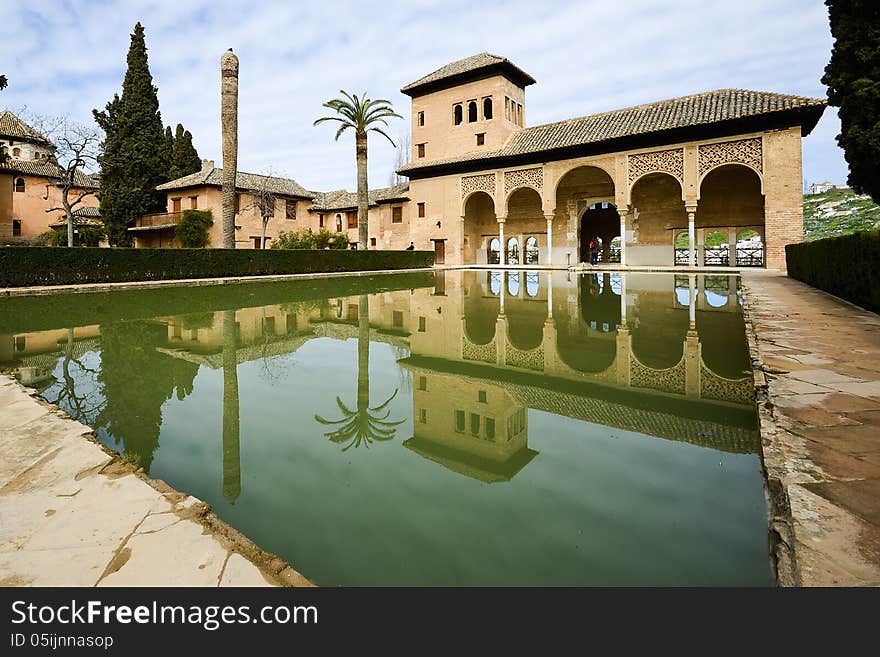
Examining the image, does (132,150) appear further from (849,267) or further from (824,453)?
(824,453)

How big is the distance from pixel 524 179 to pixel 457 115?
690 centimetres

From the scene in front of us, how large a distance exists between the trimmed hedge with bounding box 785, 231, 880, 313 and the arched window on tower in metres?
22.4

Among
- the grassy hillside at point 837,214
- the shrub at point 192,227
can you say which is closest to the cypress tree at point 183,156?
the shrub at point 192,227

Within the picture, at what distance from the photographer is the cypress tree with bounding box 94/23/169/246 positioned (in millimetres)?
30250

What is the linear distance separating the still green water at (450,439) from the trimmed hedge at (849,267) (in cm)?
202

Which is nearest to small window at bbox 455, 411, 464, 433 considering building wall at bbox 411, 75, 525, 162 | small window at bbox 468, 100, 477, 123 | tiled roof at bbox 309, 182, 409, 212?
building wall at bbox 411, 75, 525, 162

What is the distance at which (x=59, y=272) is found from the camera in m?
15.0

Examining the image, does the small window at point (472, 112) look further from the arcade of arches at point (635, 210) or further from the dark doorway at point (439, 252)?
the dark doorway at point (439, 252)

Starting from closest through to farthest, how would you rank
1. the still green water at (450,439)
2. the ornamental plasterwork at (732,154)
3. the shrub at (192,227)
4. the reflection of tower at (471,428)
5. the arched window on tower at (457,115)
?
the still green water at (450,439), the reflection of tower at (471,428), the ornamental plasterwork at (732,154), the shrub at (192,227), the arched window on tower at (457,115)

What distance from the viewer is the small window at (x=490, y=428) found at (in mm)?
3090

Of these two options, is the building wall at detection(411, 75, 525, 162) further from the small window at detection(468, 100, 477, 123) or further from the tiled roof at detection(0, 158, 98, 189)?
the tiled roof at detection(0, 158, 98, 189)
